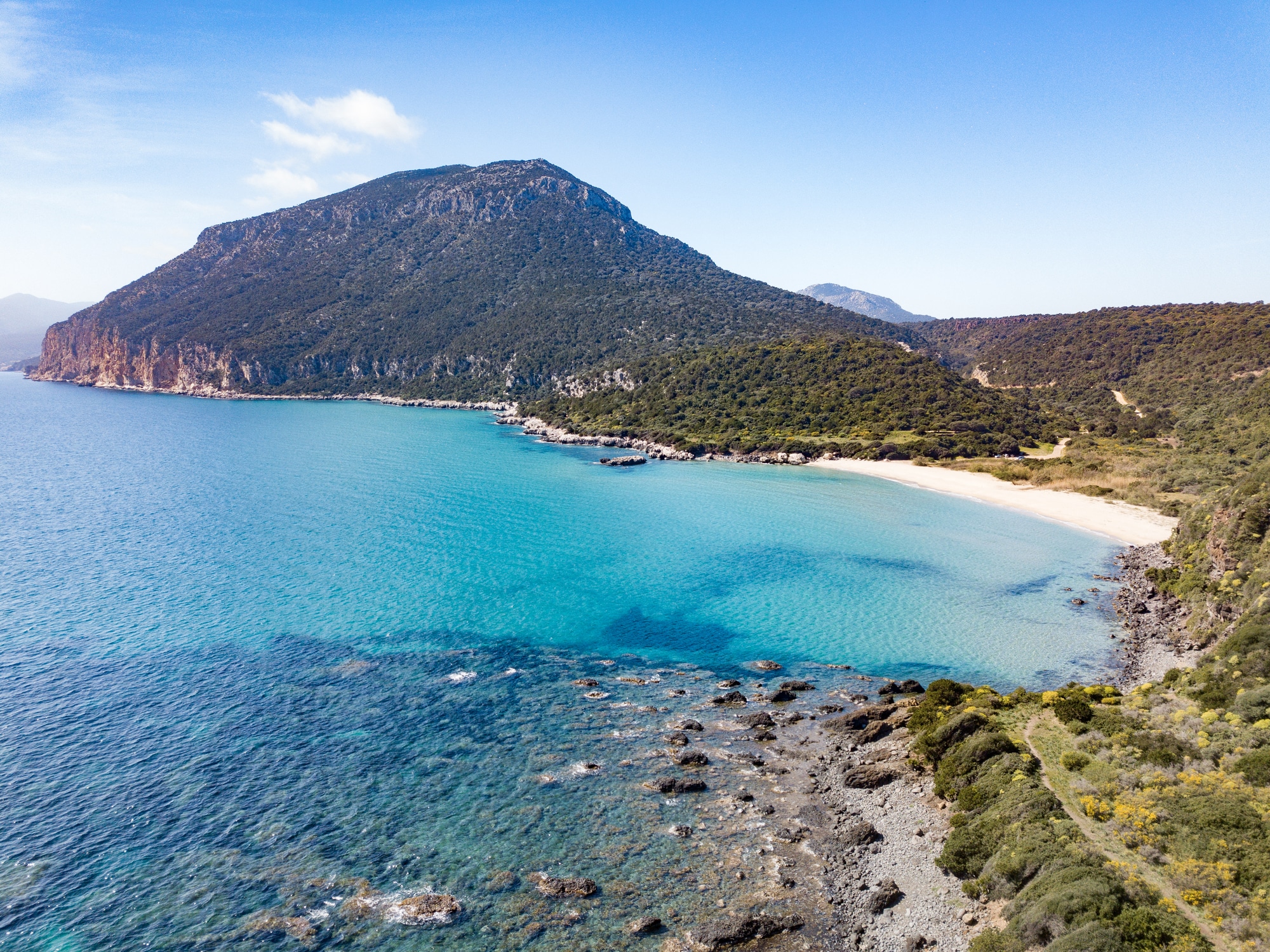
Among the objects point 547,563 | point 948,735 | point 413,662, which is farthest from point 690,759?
point 547,563

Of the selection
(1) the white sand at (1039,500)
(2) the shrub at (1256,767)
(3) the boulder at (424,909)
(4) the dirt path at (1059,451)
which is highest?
(4) the dirt path at (1059,451)

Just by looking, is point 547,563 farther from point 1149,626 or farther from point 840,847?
point 1149,626

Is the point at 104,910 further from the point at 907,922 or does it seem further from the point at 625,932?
the point at 907,922

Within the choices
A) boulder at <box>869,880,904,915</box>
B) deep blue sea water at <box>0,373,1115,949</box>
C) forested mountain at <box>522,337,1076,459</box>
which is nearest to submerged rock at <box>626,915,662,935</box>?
deep blue sea water at <box>0,373,1115,949</box>

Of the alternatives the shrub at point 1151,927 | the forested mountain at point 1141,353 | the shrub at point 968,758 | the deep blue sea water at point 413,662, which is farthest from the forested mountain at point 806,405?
the shrub at point 1151,927

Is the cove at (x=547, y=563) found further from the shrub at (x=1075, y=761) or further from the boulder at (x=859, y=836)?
the boulder at (x=859, y=836)

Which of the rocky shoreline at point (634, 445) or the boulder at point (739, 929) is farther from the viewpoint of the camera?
the rocky shoreline at point (634, 445)
